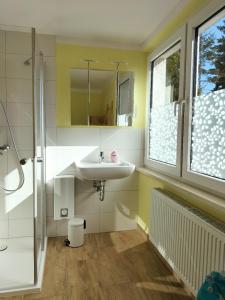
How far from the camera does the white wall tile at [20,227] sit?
2525 mm

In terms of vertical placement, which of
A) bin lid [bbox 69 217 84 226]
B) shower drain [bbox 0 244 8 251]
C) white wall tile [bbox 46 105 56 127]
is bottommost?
shower drain [bbox 0 244 8 251]

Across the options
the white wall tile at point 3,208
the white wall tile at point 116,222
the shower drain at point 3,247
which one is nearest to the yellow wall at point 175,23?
the white wall tile at point 116,222

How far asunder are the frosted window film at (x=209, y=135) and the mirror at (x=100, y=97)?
40.6 inches

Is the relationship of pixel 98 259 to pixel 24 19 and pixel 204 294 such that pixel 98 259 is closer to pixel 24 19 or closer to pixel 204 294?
pixel 204 294

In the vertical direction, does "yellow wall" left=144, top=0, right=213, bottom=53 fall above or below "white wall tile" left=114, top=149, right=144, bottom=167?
above

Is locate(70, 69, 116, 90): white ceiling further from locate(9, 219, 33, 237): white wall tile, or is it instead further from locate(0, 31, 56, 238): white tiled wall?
locate(9, 219, 33, 237): white wall tile

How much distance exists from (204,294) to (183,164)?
993 mm

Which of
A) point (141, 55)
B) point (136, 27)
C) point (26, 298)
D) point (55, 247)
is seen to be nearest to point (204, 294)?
point (26, 298)

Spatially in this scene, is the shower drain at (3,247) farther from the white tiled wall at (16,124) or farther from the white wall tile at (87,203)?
the white wall tile at (87,203)

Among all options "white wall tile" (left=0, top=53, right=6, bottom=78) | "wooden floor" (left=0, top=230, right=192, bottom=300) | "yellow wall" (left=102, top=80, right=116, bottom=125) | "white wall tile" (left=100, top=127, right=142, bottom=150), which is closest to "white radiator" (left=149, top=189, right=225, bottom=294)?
"wooden floor" (left=0, top=230, right=192, bottom=300)

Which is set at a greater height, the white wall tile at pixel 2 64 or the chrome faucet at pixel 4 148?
the white wall tile at pixel 2 64

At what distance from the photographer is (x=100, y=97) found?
104 inches

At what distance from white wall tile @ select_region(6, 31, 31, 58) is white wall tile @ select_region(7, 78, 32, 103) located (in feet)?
0.91

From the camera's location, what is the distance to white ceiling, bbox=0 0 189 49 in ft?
6.06
